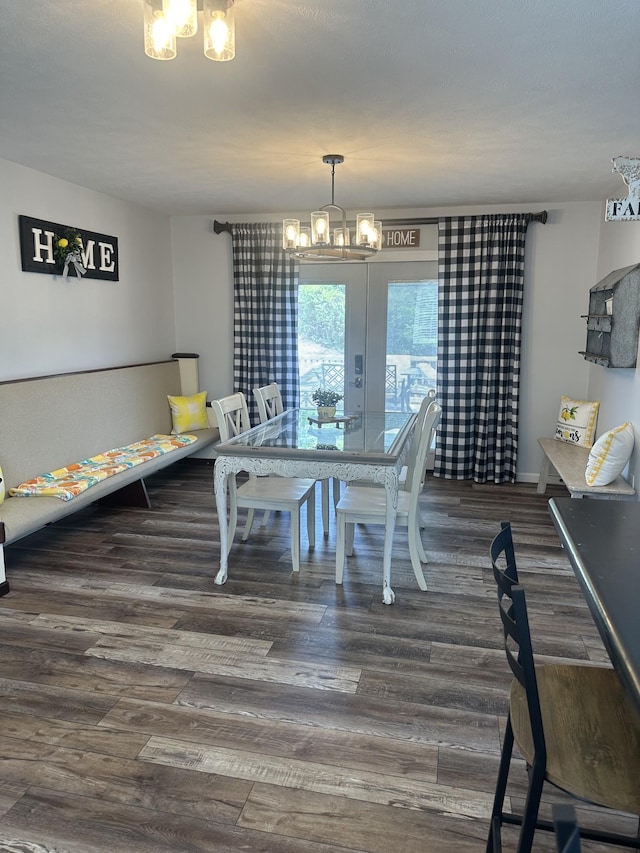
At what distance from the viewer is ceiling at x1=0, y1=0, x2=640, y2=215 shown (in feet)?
6.60

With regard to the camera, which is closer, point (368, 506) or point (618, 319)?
point (368, 506)

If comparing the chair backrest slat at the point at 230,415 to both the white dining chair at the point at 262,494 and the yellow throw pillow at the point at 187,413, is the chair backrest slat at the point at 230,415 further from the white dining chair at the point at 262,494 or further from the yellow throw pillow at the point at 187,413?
the yellow throw pillow at the point at 187,413

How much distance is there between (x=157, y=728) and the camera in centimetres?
214

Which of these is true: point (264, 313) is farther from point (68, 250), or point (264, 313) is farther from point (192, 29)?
point (192, 29)

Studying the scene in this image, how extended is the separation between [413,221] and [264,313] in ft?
5.34

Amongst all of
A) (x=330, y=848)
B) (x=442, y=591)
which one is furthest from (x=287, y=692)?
(x=442, y=591)

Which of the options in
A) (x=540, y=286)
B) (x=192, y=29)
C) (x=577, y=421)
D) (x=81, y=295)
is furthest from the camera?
(x=540, y=286)

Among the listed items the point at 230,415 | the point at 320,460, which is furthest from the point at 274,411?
the point at 320,460

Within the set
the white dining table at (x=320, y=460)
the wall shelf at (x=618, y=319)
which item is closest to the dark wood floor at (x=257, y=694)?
the white dining table at (x=320, y=460)

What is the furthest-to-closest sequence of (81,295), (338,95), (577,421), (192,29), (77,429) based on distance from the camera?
(577,421), (81,295), (77,429), (338,95), (192,29)

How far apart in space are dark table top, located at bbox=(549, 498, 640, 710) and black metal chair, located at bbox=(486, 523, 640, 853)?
0.11m

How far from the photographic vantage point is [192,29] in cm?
176

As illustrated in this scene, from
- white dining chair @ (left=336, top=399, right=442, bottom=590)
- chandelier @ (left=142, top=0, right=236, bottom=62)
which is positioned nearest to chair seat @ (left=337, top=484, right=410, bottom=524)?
white dining chair @ (left=336, top=399, right=442, bottom=590)

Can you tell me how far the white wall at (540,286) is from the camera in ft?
16.6
